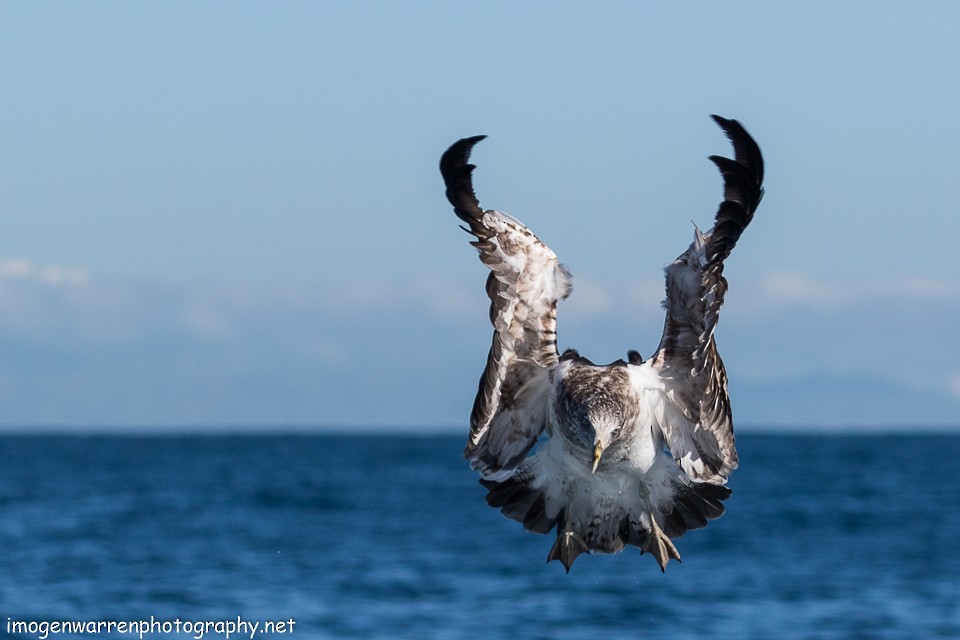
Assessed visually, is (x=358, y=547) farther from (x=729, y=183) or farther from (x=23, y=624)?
(x=729, y=183)

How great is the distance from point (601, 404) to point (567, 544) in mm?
1670

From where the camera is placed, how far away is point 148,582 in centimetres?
3369

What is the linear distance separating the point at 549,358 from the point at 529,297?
59 centimetres

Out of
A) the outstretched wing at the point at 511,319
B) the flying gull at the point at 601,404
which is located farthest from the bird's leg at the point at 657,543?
the outstretched wing at the point at 511,319

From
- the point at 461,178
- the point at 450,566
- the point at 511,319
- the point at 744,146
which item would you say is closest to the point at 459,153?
the point at 461,178

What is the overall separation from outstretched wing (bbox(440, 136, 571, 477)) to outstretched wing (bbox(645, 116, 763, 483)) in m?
0.85

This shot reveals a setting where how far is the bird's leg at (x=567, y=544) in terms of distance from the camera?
11.7 meters

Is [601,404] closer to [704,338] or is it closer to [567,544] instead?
[704,338]

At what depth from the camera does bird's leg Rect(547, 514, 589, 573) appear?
1166cm

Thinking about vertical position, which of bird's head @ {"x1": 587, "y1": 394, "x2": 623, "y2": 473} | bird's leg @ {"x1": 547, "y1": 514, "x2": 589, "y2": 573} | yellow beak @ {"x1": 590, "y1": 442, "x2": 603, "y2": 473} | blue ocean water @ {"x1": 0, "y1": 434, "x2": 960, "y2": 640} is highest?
bird's head @ {"x1": 587, "y1": 394, "x2": 623, "y2": 473}

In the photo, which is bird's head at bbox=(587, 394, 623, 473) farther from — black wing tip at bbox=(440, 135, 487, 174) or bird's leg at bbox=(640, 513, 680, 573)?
black wing tip at bbox=(440, 135, 487, 174)

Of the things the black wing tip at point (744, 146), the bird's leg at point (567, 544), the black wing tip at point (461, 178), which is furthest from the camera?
the bird's leg at point (567, 544)

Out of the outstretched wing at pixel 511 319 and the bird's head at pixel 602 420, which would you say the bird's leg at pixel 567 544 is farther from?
the bird's head at pixel 602 420

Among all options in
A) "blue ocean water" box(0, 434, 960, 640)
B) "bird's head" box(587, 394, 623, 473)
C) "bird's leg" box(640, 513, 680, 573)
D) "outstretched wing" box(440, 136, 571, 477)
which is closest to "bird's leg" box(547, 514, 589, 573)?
"bird's leg" box(640, 513, 680, 573)
